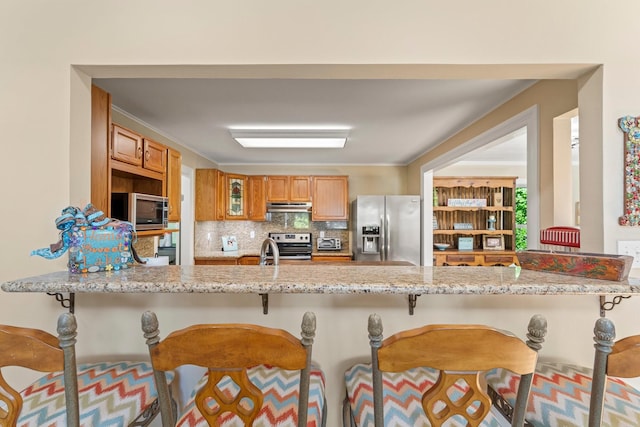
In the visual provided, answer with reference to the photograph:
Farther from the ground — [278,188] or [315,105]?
[315,105]

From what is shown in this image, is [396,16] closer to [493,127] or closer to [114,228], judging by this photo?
[114,228]

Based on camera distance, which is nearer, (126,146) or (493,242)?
(126,146)

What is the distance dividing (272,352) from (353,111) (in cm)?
237

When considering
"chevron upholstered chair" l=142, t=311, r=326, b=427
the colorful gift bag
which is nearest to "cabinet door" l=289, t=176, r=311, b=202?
the colorful gift bag

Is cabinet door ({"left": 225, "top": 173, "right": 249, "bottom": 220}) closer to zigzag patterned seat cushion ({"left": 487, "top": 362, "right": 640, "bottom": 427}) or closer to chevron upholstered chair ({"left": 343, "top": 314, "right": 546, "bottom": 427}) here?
zigzag patterned seat cushion ({"left": 487, "top": 362, "right": 640, "bottom": 427})

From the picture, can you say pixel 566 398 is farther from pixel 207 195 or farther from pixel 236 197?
pixel 236 197

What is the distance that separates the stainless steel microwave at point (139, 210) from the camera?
7.03ft

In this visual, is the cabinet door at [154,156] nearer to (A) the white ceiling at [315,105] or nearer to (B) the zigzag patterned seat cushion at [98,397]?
(A) the white ceiling at [315,105]

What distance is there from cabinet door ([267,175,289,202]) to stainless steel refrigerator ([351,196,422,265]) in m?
1.18

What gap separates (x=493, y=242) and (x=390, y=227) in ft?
7.15

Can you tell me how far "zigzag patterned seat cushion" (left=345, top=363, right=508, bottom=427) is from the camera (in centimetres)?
87

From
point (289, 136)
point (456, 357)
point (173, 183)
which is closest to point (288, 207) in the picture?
point (289, 136)

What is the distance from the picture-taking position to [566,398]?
3.07 feet

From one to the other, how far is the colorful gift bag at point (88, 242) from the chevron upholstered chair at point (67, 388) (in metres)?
0.36
